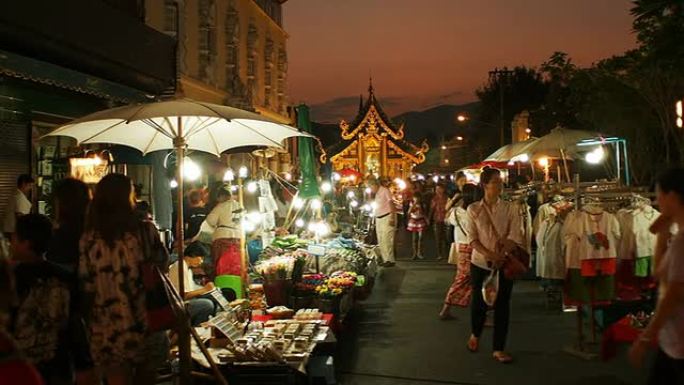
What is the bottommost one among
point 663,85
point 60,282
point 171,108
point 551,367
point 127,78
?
point 551,367

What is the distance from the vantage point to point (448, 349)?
7.98m

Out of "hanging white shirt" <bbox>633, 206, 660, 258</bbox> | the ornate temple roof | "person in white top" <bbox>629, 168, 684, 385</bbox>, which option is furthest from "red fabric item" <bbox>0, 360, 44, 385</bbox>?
the ornate temple roof

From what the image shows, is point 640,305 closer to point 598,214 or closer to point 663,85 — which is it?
point 598,214

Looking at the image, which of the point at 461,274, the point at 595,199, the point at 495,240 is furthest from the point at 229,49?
the point at 495,240

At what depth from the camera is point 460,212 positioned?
10039 mm

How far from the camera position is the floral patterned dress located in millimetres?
4273

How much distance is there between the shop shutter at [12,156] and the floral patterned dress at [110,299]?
15.1 ft

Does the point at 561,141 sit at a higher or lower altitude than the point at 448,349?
higher

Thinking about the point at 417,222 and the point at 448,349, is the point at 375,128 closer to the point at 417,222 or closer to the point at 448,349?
the point at 417,222

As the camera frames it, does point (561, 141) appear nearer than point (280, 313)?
No

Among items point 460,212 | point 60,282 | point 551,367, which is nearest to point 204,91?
point 460,212

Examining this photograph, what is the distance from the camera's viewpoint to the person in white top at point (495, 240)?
726 centimetres

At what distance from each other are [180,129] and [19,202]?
2.90 m

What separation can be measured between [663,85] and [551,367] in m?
16.1
